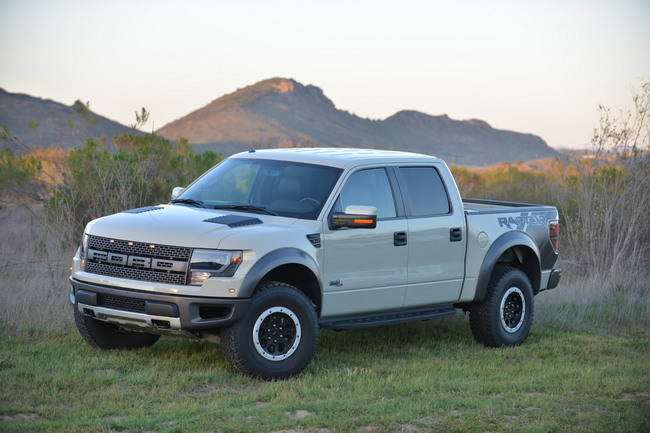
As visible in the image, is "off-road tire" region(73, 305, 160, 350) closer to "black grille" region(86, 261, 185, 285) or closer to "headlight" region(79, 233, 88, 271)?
"headlight" region(79, 233, 88, 271)

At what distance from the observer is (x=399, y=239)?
8938 millimetres

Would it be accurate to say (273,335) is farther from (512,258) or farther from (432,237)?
(512,258)

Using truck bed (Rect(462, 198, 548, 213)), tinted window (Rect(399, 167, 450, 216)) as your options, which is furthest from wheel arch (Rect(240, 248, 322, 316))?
truck bed (Rect(462, 198, 548, 213))

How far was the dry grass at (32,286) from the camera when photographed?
32.6ft

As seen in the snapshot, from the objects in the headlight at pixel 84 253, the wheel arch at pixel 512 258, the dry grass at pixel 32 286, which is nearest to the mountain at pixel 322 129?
the dry grass at pixel 32 286

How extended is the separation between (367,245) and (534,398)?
1.98 m

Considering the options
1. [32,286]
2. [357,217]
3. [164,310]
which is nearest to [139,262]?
[164,310]

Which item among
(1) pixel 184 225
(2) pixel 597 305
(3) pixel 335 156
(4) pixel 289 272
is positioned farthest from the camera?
(2) pixel 597 305

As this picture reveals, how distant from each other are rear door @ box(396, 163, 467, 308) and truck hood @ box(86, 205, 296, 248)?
138 centimetres

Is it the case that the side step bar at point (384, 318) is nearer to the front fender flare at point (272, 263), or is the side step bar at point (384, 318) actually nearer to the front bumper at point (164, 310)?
the front fender flare at point (272, 263)

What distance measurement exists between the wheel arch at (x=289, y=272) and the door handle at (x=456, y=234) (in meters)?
1.73

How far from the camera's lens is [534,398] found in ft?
25.5

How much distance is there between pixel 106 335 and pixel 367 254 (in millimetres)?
2542

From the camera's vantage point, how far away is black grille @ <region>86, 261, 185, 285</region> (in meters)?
7.85
